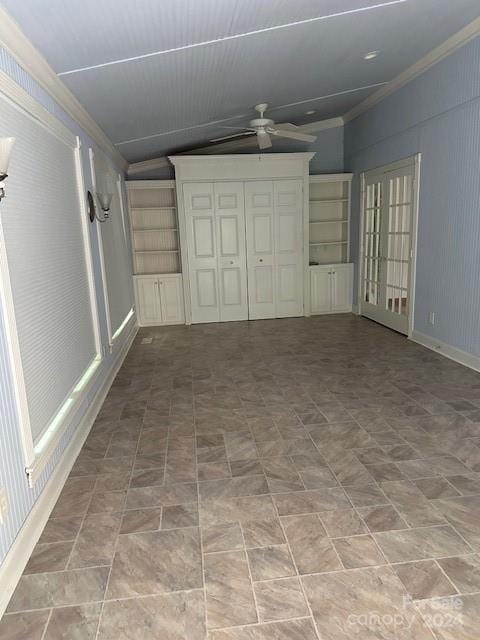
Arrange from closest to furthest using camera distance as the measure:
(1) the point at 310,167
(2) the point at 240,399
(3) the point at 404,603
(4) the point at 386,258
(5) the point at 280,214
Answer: (3) the point at 404,603, (2) the point at 240,399, (4) the point at 386,258, (5) the point at 280,214, (1) the point at 310,167

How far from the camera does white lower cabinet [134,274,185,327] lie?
684cm

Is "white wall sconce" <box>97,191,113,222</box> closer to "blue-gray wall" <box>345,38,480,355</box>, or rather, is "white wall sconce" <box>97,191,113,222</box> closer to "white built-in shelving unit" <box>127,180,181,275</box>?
"white built-in shelving unit" <box>127,180,181,275</box>

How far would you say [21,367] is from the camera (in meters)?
2.08

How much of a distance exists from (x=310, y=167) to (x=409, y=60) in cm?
289

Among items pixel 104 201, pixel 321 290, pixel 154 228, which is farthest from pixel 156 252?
pixel 321 290

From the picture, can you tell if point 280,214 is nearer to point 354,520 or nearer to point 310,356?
point 310,356

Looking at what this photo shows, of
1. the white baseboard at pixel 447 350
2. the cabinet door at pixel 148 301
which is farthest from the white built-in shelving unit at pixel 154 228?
the white baseboard at pixel 447 350

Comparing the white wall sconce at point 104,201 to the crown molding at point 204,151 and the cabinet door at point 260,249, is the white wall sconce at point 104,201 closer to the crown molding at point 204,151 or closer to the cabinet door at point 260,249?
the crown molding at point 204,151

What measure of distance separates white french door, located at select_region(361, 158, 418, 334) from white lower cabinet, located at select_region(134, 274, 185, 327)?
9.46 feet

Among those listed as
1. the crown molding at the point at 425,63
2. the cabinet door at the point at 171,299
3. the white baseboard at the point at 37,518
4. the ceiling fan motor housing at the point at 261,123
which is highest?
the crown molding at the point at 425,63

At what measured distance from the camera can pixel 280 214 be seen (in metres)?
6.75

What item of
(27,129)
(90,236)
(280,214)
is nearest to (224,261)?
(280,214)

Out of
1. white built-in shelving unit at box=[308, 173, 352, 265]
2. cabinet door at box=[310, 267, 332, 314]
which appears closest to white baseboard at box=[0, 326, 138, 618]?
cabinet door at box=[310, 267, 332, 314]

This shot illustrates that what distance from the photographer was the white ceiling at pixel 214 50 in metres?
2.29
